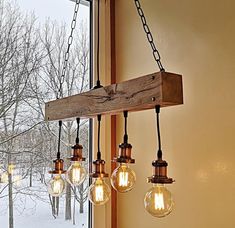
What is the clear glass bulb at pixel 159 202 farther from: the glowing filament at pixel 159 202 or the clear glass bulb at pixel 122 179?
the clear glass bulb at pixel 122 179

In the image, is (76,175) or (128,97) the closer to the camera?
(128,97)

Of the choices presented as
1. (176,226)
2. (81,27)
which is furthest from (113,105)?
(81,27)

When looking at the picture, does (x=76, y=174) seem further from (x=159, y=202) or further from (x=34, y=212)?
(x=34, y=212)

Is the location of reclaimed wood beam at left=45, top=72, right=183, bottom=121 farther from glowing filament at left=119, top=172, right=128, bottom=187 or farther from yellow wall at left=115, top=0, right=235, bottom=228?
yellow wall at left=115, top=0, right=235, bottom=228

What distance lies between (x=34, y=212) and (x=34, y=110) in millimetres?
624

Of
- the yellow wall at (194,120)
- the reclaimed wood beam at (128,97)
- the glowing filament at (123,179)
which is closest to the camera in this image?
the reclaimed wood beam at (128,97)

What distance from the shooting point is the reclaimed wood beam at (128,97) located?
3.37ft

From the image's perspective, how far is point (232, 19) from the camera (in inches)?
61.3

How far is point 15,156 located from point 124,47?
102 centimetres

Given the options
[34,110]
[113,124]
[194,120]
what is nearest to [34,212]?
[34,110]

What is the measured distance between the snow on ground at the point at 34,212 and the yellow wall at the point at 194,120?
17.1 inches

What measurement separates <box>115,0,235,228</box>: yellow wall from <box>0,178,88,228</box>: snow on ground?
43 cm

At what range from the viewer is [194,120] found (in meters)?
1.69

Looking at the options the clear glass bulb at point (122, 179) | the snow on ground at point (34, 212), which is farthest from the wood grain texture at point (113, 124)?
the clear glass bulb at point (122, 179)
